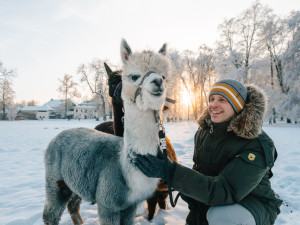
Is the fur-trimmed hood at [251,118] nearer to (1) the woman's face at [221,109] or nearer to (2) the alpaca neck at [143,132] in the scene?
(1) the woman's face at [221,109]

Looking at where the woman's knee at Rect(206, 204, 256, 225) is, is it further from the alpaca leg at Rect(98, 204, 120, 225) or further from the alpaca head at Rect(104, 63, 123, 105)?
the alpaca head at Rect(104, 63, 123, 105)

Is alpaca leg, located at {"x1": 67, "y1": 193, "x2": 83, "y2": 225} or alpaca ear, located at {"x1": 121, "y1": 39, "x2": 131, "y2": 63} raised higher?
alpaca ear, located at {"x1": 121, "y1": 39, "x2": 131, "y2": 63}

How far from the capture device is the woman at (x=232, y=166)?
1381mm

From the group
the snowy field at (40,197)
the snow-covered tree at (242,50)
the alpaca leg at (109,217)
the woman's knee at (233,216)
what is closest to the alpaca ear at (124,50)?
the alpaca leg at (109,217)

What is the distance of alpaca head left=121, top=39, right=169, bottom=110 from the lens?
1335mm

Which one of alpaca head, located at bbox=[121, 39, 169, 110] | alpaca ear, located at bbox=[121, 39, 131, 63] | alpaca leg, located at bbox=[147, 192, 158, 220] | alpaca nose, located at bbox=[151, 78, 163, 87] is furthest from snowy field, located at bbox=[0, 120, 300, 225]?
alpaca ear, located at bbox=[121, 39, 131, 63]

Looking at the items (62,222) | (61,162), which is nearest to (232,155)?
(61,162)

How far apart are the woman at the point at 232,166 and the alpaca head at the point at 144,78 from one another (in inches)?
16.1

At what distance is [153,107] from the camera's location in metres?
1.39

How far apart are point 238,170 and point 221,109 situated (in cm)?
53

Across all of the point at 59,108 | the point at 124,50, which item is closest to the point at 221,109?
the point at 124,50

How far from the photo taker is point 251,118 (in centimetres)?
148

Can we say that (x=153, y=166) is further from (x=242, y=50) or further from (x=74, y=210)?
(x=242, y=50)

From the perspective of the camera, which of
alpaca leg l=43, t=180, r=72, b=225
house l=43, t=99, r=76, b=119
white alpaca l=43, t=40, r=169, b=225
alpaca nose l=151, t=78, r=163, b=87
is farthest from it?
house l=43, t=99, r=76, b=119
